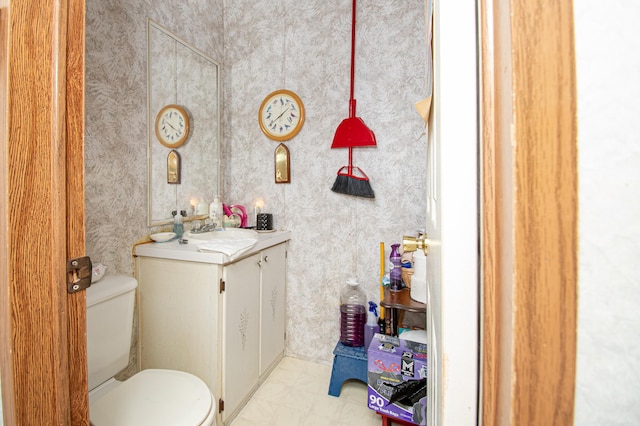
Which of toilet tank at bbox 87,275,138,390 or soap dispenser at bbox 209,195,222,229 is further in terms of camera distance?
soap dispenser at bbox 209,195,222,229

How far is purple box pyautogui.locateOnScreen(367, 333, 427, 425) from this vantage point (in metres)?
1.30

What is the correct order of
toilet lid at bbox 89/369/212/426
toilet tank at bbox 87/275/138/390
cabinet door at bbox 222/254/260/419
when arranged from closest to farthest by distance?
toilet lid at bbox 89/369/212/426 → toilet tank at bbox 87/275/138/390 → cabinet door at bbox 222/254/260/419

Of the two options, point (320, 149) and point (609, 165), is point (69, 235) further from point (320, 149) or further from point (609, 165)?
point (320, 149)

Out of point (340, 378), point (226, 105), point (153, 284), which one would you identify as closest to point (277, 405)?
point (340, 378)

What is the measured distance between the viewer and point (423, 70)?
66.5 inches

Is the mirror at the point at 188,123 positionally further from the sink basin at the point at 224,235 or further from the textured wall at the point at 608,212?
the textured wall at the point at 608,212

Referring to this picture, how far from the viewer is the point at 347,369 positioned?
66.0 inches

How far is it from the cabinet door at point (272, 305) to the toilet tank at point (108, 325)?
70cm

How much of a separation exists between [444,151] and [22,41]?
0.71 metres

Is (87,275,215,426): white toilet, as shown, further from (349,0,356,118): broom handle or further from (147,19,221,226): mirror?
(349,0,356,118): broom handle

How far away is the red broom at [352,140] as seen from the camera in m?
1.79

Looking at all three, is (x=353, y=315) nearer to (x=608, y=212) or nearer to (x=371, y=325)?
(x=371, y=325)

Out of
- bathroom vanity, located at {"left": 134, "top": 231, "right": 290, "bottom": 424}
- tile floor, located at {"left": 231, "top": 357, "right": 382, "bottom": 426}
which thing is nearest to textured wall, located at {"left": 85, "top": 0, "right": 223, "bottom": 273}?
bathroom vanity, located at {"left": 134, "top": 231, "right": 290, "bottom": 424}

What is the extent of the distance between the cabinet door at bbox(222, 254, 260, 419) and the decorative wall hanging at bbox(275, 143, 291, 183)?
640 millimetres
